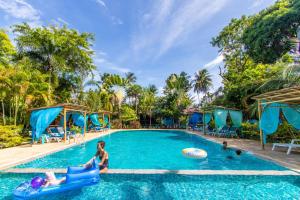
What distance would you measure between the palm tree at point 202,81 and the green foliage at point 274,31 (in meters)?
20.6

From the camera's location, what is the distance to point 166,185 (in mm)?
4781

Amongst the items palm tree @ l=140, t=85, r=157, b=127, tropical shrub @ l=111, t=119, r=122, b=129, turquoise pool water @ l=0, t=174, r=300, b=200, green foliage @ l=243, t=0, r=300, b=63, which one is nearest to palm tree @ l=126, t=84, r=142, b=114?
palm tree @ l=140, t=85, r=157, b=127

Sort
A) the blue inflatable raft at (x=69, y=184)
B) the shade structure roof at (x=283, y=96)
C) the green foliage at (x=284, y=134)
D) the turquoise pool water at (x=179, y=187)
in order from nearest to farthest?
the blue inflatable raft at (x=69, y=184) → the turquoise pool water at (x=179, y=187) → the shade structure roof at (x=283, y=96) → the green foliage at (x=284, y=134)

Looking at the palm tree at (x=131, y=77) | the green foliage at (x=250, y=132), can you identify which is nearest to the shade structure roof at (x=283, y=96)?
the green foliage at (x=250, y=132)

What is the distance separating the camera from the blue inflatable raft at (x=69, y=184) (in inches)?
149

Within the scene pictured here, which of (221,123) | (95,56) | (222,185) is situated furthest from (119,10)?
(222,185)

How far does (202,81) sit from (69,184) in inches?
1354

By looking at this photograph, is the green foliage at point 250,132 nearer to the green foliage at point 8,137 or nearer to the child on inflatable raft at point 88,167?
the child on inflatable raft at point 88,167

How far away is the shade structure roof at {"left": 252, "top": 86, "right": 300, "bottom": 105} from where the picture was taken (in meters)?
6.58

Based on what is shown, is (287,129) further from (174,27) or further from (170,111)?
(170,111)

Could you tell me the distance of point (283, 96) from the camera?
7914mm

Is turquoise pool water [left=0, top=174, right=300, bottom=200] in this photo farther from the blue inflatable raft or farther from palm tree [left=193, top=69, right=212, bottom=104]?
palm tree [left=193, top=69, right=212, bottom=104]

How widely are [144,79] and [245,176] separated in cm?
3311

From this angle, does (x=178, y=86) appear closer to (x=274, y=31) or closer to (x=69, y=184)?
(x=274, y=31)
